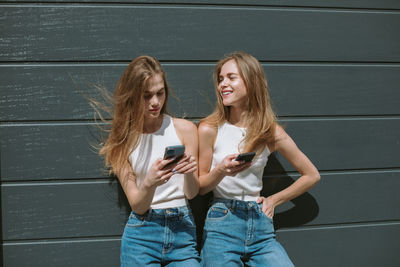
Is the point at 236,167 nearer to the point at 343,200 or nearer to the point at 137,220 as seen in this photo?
the point at 137,220

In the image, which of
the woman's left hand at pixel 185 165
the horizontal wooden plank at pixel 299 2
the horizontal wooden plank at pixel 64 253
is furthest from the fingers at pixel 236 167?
the horizontal wooden plank at pixel 299 2

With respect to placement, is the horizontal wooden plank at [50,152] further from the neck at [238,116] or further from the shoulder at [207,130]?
the neck at [238,116]

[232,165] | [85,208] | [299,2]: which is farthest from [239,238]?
[299,2]

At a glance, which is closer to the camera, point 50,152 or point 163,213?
point 163,213

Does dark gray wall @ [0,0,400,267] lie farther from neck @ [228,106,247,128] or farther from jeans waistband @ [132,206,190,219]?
jeans waistband @ [132,206,190,219]

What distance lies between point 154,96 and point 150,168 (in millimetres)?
355

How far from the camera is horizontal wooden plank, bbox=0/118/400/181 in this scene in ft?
6.40

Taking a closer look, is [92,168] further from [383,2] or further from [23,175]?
[383,2]

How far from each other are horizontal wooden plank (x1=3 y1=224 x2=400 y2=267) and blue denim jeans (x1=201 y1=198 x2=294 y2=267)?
1.33ft

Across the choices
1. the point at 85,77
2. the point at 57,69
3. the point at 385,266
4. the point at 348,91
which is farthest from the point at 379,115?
the point at 57,69

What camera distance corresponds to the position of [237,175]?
1.88m

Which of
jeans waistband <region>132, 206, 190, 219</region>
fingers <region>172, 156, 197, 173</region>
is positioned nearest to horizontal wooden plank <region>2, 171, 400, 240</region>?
jeans waistband <region>132, 206, 190, 219</region>

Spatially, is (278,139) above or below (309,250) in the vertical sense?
above

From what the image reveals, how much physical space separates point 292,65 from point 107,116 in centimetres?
115
